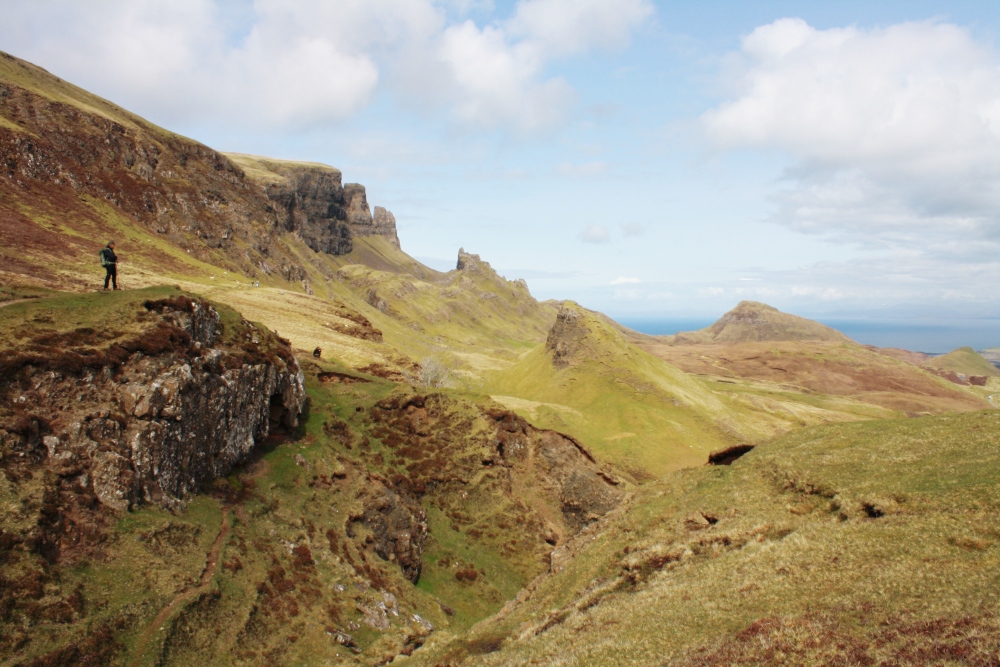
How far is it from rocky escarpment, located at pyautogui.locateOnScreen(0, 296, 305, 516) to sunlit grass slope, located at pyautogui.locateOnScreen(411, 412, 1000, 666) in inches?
772

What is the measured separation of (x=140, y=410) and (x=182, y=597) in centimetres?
1126

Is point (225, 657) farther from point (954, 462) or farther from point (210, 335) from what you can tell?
point (954, 462)

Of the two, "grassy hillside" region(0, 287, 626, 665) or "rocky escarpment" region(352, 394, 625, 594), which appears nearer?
"grassy hillside" region(0, 287, 626, 665)

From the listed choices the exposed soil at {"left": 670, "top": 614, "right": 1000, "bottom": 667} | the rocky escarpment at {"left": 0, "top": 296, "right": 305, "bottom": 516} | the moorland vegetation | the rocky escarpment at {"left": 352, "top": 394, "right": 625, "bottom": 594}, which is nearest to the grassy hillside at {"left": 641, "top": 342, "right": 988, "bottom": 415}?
the rocky escarpment at {"left": 352, "top": 394, "right": 625, "bottom": 594}

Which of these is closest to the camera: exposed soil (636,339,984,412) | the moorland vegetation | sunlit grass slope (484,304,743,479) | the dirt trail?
the moorland vegetation

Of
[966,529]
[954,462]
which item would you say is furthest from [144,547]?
[954,462]

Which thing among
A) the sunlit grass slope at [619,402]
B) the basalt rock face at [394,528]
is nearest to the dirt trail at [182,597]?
the basalt rock face at [394,528]

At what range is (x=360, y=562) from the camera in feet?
128

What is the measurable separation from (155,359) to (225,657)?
18310 mm

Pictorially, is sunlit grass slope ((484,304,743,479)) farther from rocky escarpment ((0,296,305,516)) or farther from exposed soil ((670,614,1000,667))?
exposed soil ((670,614,1000,667))

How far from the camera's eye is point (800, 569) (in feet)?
64.2

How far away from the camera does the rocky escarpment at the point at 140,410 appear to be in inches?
1093

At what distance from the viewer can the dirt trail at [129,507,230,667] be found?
23.7 meters

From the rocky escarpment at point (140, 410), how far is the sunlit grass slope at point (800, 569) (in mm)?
19618
